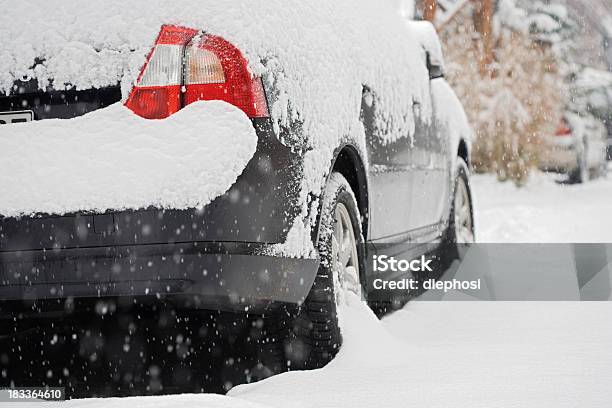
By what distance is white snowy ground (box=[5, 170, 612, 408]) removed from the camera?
281 centimetres

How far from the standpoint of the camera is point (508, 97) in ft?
54.8

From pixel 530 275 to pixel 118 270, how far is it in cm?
377

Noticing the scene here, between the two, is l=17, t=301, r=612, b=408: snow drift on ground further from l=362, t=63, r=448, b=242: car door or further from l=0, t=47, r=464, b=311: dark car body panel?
l=362, t=63, r=448, b=242: car door

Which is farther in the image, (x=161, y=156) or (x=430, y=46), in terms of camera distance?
(x=430, y=46)

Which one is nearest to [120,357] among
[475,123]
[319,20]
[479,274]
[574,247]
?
[319,20]

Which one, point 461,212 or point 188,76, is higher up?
point 188,76

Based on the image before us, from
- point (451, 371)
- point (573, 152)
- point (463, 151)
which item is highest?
point (451, 371)

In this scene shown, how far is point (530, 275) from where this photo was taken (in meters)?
6.04

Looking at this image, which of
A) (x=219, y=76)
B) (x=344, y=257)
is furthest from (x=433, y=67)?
(x=219, y=76)

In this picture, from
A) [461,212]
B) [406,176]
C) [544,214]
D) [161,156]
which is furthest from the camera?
[544,214]

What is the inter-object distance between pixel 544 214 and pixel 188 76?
328 inches

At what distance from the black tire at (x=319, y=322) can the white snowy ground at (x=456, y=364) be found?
92mm

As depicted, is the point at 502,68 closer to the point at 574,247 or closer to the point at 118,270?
the point at 574,247

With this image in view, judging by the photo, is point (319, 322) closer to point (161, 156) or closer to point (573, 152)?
point (161, 156)
